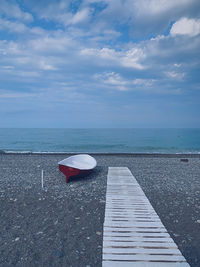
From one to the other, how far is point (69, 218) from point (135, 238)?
281 cm

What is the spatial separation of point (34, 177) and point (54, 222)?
22.5 feet

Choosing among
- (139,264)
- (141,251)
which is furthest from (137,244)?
(139,264)

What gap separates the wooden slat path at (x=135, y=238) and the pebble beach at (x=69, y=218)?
520 mm

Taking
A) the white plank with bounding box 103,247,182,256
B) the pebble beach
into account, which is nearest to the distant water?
the pebble beach

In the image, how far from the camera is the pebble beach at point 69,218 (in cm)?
533

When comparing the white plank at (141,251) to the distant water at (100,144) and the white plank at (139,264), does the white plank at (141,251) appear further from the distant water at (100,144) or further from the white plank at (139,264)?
the distant water at (100,144)

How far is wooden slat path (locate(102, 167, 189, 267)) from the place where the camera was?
181 inches

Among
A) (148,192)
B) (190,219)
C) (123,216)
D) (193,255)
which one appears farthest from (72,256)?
(148,192)

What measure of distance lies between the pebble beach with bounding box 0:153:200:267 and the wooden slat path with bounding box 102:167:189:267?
520 millimetres

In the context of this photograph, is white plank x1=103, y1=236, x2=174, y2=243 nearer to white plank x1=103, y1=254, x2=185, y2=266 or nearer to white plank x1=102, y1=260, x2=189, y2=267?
white plank x1=103, y1=254, x2=185, y2=266

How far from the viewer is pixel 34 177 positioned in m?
13.3

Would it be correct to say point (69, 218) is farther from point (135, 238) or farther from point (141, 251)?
point (141, 251)

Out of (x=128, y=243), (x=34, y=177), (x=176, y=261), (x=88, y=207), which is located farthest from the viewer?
(x=34, y=177)

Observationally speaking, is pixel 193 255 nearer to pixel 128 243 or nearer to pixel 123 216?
pixel 128 243
